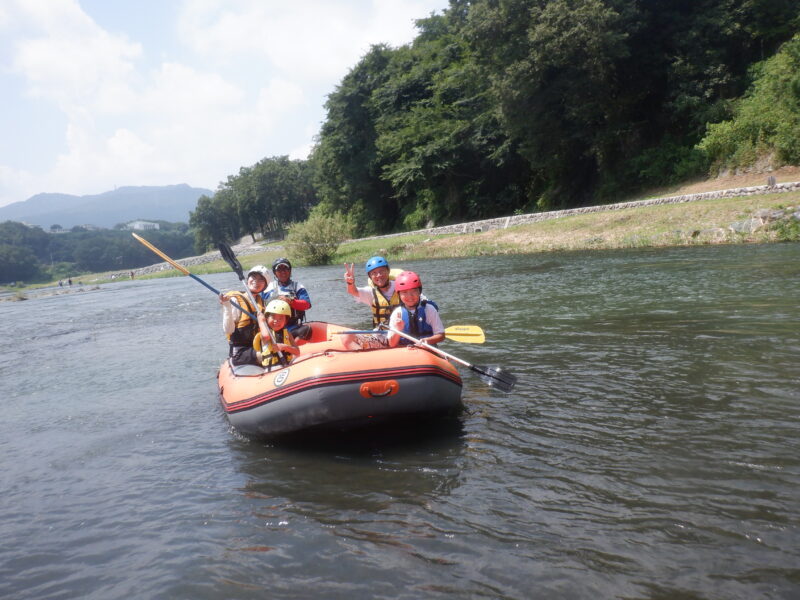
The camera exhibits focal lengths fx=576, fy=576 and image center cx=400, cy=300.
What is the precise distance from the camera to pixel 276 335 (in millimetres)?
6137

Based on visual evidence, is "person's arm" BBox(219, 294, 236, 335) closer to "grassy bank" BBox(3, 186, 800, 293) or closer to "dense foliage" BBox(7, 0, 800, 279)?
"grassy bank" BBox(3, 186, 800, 293)

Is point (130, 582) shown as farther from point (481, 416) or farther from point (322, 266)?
point (322, 266)

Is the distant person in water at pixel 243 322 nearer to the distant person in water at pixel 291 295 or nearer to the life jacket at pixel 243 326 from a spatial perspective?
the life jacket at pixel 243 326

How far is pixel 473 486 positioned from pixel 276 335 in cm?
289

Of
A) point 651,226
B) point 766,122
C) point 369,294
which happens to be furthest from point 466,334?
point 766,122

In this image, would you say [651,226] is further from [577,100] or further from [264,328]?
[264,328]

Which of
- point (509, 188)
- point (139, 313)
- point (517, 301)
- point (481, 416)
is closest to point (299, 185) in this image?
point (509, 188)

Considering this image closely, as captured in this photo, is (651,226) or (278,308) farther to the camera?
(651,226)

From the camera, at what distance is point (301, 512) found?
4.01 meters

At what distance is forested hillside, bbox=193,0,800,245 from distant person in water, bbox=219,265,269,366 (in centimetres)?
2252

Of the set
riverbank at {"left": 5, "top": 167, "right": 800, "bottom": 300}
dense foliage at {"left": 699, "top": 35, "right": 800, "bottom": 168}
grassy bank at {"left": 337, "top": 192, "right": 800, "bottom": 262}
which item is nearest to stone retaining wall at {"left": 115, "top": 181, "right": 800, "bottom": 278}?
riverbank at {"left": 5, "top": 167, "right": 800, "bottom": 300}

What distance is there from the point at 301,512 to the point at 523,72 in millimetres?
28175

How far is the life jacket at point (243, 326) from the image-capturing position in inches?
265

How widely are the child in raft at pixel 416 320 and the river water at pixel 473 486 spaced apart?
879 mm
